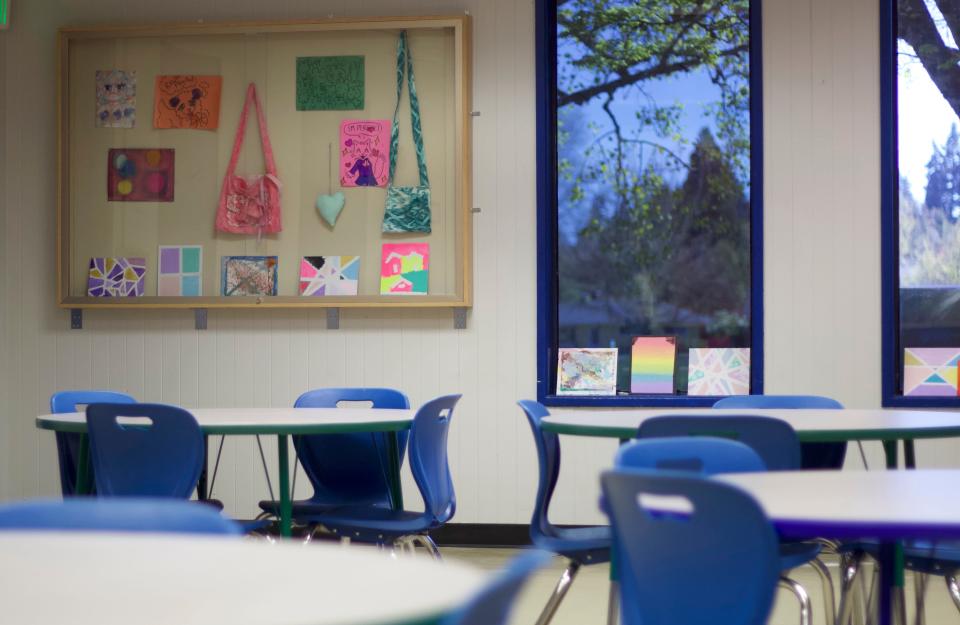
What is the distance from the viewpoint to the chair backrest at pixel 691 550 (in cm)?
177

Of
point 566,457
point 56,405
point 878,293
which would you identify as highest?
point 878,293

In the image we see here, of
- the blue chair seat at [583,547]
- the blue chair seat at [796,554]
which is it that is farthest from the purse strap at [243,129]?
the blue chair seat at [796,554]

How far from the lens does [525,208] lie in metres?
5.82

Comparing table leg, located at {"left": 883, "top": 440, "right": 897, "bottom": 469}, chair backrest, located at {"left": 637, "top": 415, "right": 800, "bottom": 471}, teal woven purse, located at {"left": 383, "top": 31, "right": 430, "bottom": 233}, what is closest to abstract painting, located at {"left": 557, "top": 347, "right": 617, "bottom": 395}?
teal woven purse, located at {"left": 383, "top": 31, "right": 430, "bottom": 233}

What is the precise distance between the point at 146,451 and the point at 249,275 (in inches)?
99.0

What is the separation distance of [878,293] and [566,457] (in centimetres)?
167

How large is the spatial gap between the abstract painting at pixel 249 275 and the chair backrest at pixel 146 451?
2.41 meters

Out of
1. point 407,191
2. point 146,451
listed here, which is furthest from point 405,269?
point 146,451

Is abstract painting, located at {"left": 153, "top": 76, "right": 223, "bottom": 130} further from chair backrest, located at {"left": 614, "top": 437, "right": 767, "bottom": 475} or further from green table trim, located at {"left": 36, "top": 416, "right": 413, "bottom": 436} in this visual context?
chair backrest, located at {"left": 614, "top": 437, "right": 767, "bottom": 475}

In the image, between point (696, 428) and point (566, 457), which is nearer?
point (696, 428)

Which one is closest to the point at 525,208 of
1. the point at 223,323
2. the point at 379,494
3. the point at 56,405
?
the point at 223,323

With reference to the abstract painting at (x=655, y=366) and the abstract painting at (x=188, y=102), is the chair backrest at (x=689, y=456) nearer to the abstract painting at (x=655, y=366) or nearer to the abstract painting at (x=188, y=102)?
the abstract painting at (x=655, y=366)

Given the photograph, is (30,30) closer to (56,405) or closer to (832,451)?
(56,405)

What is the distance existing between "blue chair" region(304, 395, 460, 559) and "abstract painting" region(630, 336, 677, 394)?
2139 mm
